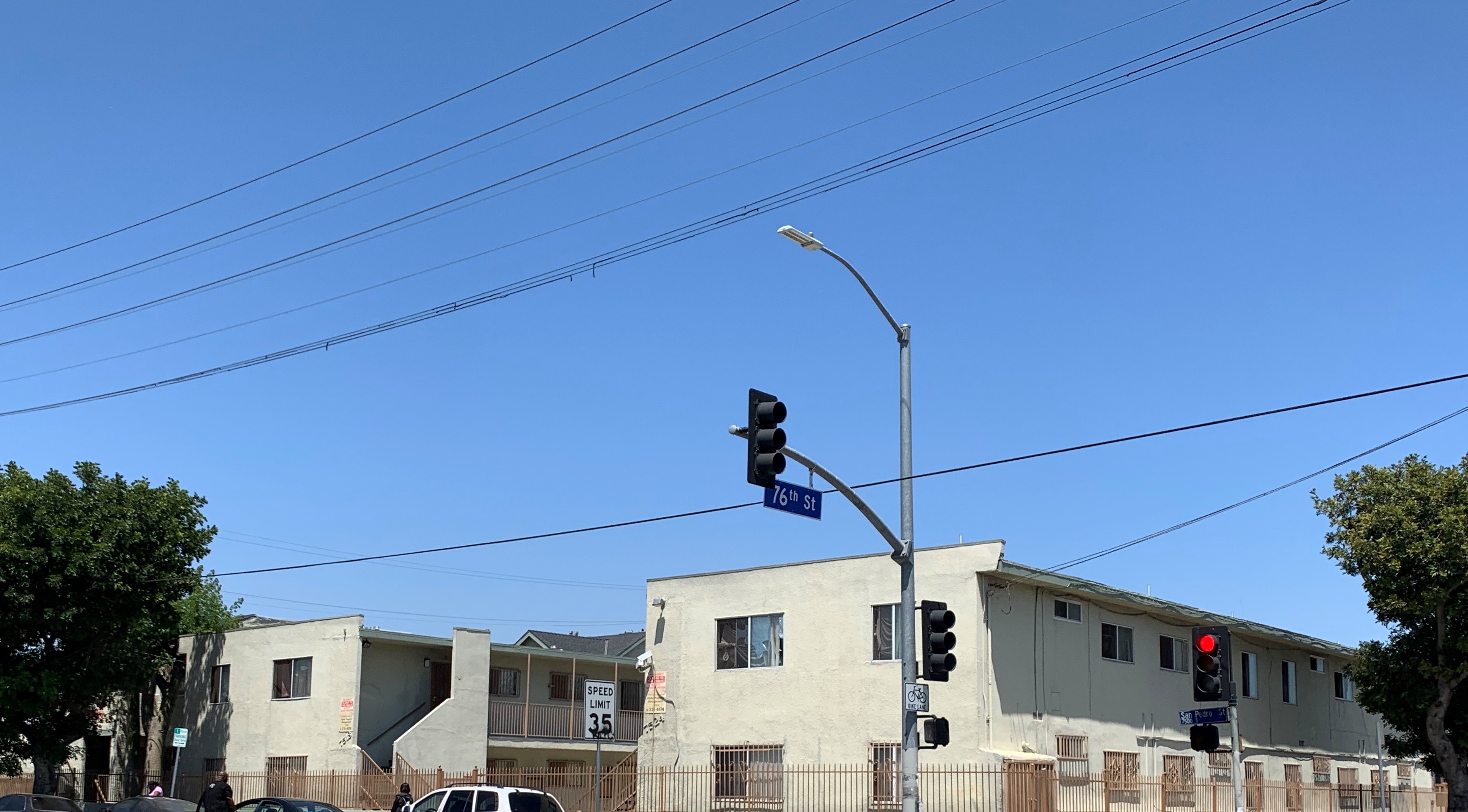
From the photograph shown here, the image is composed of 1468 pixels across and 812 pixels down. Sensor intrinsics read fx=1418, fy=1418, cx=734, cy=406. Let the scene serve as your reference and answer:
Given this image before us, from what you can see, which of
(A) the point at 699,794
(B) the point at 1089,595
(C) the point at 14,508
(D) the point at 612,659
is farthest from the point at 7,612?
(B) the point at 1089,595

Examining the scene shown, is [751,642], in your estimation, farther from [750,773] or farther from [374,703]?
[374,703]

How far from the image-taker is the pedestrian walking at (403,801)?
94.8 feet

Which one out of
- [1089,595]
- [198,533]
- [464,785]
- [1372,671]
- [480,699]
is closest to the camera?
[464,785]

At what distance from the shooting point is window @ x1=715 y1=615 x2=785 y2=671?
108 ft

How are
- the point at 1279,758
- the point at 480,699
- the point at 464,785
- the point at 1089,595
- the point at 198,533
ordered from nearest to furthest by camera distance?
the point at 464,785 < the point at 1089,595 < the point at 1279,758 < the point at 480,699 < the point at 198,533

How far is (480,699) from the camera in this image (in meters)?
41.3

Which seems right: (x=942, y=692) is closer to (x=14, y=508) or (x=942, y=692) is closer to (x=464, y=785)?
(x=464, y=785)

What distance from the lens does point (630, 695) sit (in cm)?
5012

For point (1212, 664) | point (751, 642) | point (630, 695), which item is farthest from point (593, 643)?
point (1212, 664)

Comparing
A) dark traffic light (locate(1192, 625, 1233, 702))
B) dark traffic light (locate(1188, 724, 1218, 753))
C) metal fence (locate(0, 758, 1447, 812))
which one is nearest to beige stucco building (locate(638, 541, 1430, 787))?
metal fence (locate(0, 758, 1447, 812))

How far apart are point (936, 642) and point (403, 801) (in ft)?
47.4

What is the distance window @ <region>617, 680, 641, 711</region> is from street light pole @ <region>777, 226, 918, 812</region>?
29418mm

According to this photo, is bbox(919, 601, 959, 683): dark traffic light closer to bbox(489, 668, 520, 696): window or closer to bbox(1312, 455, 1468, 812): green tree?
bbox(1312, 455, 1468, 812): green tree

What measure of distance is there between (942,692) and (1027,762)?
2320mm
